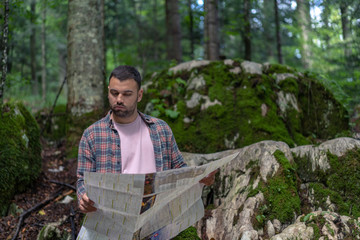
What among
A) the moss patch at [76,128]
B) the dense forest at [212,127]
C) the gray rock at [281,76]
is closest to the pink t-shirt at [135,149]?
the dense forest at [212,127]

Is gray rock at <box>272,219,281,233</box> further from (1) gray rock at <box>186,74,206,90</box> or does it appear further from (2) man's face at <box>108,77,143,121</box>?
(1) gray rock at <box>186,74,206,90</box>

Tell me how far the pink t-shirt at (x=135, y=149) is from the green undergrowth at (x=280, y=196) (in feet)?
4.75

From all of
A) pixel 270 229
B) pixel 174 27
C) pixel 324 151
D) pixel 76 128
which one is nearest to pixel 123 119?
pixel 270 229

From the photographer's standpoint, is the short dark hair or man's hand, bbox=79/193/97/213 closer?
man's hand, bbox=79/193/97/213

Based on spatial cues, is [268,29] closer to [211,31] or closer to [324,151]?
[211,31]

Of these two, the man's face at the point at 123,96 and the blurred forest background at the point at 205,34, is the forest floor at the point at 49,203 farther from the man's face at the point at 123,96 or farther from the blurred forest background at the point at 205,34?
the man's face at the point at 123,96

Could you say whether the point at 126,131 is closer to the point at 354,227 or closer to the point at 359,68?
the point at 354,227

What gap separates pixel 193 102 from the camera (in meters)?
5.19

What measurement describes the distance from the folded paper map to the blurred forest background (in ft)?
11.6

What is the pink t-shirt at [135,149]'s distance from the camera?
206cm

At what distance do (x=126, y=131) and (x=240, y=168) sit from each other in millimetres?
1913

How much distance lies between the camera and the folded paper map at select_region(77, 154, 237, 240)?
5.37 feet

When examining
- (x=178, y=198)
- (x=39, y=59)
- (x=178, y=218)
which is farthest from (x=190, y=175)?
(x=39, y=59)

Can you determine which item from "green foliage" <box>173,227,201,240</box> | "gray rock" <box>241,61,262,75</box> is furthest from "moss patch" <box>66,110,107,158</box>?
"green foliage" <box>173,227,201,240</box>
